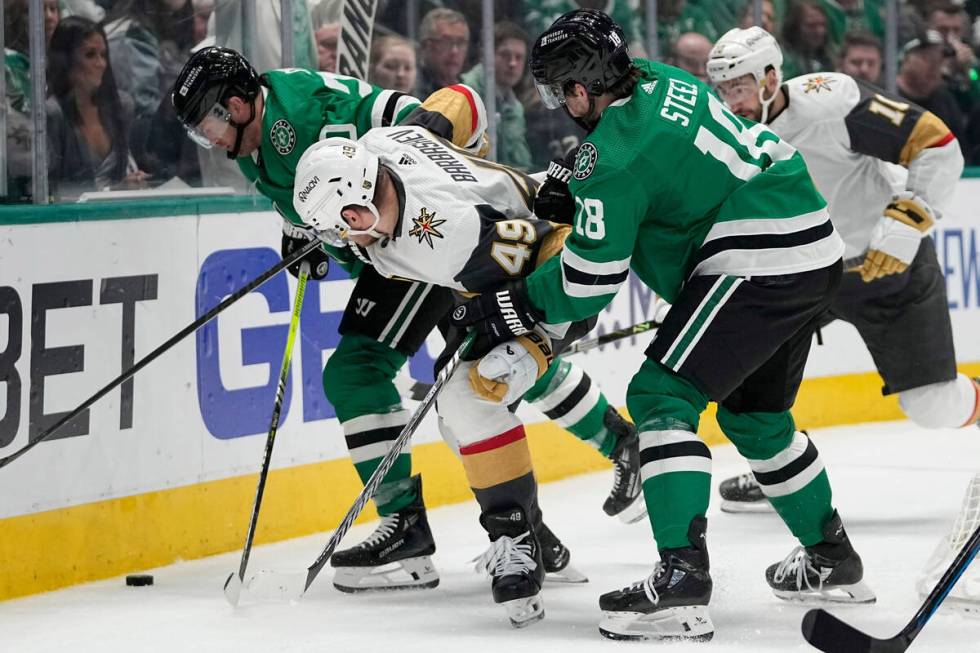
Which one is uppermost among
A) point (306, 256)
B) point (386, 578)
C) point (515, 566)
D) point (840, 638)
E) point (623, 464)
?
point (306, 256)

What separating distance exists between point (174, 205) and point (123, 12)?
0.56 metres

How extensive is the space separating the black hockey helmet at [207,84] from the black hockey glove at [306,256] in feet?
1.39

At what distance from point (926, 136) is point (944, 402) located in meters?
0.74

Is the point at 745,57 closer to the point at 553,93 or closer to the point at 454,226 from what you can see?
the point at 553,93

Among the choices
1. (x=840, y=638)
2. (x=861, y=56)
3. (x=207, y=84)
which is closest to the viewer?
(x=840, y=638)

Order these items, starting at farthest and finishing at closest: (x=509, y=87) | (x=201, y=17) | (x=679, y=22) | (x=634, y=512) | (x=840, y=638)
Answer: (x=679, y=22) < (x=509, y=87) < (x=201, y=17) < (x=634, y=512) < (x=840, y=638)

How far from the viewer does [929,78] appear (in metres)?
6.95

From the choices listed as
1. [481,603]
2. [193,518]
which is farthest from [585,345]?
[193,518]

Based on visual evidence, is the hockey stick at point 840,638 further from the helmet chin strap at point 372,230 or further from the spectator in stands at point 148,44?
the spectator in stands at point 148,44

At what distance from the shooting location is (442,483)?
16.5 feet

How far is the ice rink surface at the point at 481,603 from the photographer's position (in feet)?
10.9

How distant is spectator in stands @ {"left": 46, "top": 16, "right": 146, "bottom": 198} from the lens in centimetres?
420

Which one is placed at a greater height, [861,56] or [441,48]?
[441,48]

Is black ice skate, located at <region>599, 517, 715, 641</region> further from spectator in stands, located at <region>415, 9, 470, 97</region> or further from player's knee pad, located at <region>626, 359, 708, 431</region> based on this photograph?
spectator in stands, located at <region>415, 9, 470, 97</region>
